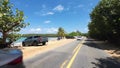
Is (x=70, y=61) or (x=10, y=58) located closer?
(x=10, y=58)

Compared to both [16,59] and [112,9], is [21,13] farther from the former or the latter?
[16,59]

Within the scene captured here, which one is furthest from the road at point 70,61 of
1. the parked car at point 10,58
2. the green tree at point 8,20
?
the green tree at point 8,20

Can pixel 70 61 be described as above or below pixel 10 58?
below

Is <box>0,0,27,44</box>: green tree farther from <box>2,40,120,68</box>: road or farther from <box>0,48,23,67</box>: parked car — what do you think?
<box>0,48,23,67</box>: parked car

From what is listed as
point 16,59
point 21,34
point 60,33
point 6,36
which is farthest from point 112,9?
point 60,33

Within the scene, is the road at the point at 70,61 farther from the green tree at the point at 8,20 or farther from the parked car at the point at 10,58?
the green tree at the point at 8,20

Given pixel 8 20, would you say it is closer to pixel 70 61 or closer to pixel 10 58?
pixel 70 61

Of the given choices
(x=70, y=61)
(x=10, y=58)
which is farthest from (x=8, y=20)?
(x=10, y=58)

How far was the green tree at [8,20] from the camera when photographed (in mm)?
21125

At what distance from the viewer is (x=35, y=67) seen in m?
10.5

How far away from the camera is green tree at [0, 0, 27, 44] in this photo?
2112 centimetres

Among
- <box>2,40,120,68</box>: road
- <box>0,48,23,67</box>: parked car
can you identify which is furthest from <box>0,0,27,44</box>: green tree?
<box>0,48,23,67</box>: parked car

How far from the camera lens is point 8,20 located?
844 inches

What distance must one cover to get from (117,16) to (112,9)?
2027 millimetres
